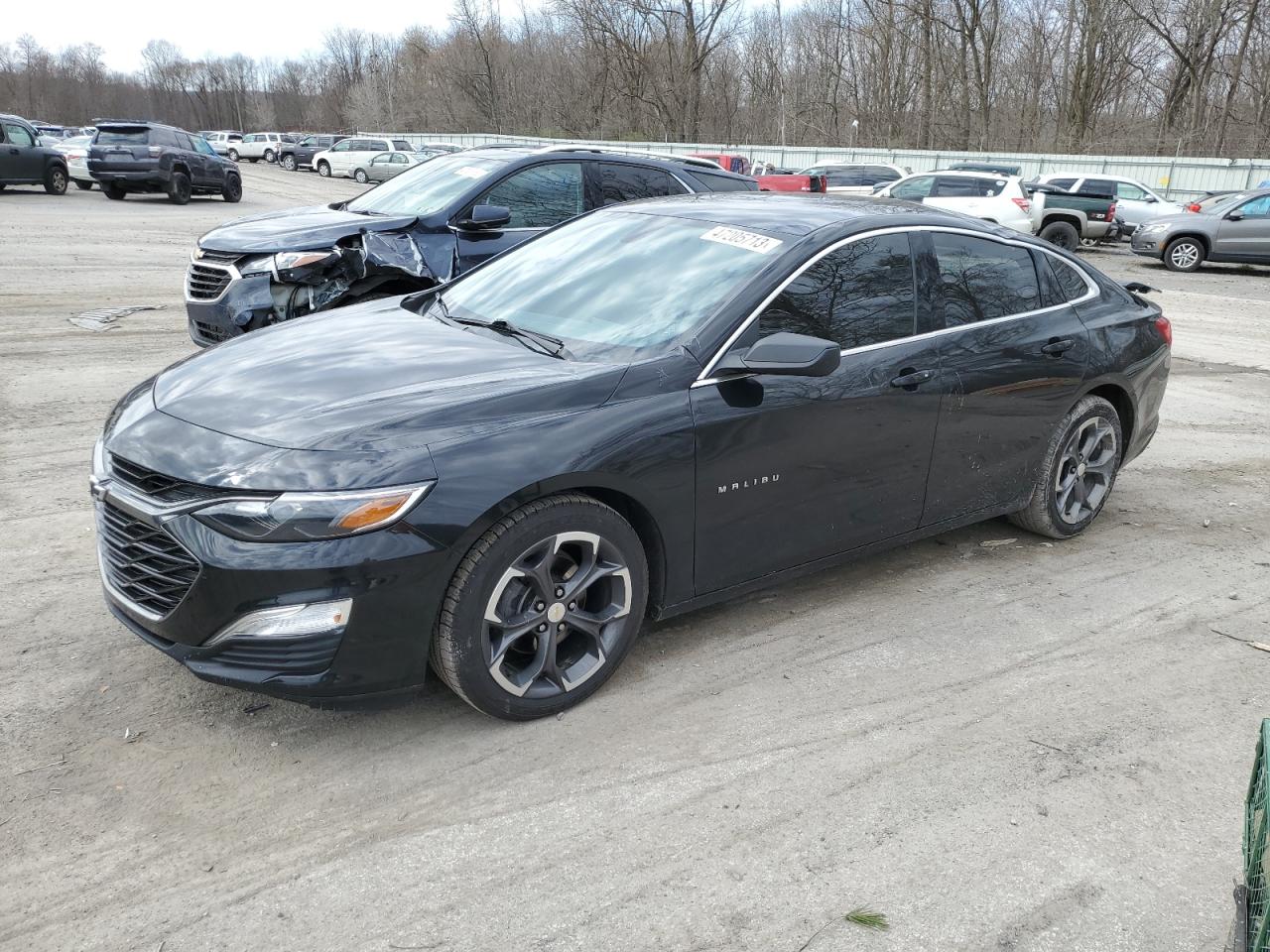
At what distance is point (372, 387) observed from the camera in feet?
11.1

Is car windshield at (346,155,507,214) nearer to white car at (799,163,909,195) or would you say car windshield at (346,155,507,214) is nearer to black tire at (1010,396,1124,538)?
black tire at (1010,396,1124,538)

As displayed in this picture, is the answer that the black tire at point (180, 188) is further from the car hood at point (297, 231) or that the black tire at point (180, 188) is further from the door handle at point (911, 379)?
the door handle at point (911, 379)

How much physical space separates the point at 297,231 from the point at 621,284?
4334 millimetres

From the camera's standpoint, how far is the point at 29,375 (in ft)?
24.9

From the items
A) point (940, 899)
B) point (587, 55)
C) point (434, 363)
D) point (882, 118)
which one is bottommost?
point (940, 899)

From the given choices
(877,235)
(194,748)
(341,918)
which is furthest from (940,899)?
(877,235)

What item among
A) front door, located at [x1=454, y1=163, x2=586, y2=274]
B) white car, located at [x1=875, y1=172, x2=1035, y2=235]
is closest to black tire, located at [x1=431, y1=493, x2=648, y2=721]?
front door, located at [x1=454, y1=163, x2=586, y2=274]

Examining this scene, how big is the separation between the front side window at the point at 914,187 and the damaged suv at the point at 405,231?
42.4 feet

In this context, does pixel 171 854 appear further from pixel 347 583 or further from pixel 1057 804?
pixel 1057 804

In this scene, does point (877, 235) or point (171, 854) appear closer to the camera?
point (171, 854)

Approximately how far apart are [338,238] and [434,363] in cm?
419

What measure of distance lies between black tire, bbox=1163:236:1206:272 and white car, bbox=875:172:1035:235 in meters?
2.79

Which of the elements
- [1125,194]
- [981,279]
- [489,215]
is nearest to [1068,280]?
[981,279]

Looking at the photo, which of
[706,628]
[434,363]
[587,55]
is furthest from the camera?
[587,55]
